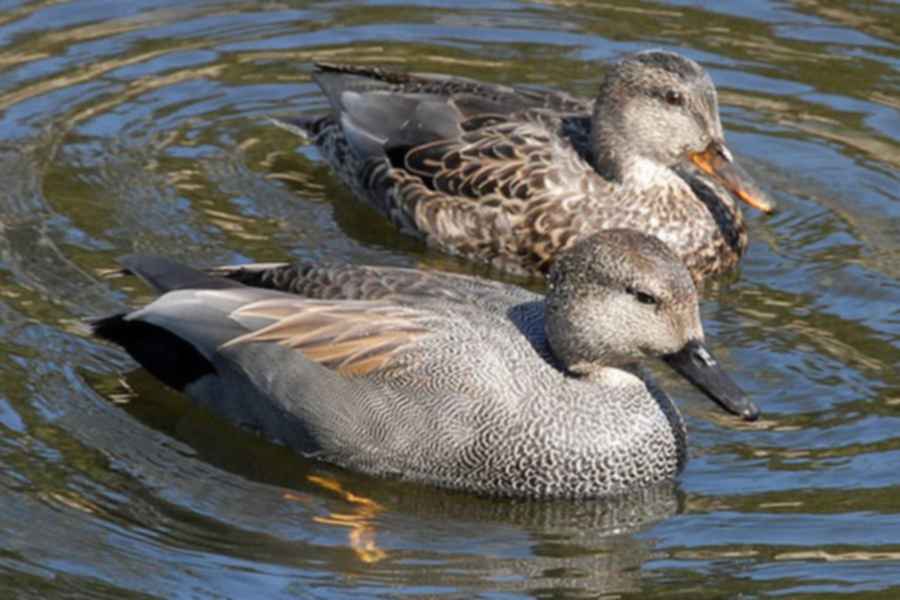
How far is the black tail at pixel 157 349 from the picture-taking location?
912cm

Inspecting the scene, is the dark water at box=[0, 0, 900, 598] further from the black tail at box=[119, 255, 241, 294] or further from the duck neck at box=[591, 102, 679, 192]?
the duck neck at box=[591, 102, 679, 192]

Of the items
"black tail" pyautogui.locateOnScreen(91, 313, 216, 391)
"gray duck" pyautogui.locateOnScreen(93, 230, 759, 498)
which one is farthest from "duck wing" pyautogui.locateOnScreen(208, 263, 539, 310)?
→ "black tail" pyautogui.locateOnScreen(91, 313, 216, 391)

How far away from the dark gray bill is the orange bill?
2475mm

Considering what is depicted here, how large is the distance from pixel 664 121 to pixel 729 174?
0.43 m

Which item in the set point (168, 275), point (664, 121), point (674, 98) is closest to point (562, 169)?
point (664, 121)

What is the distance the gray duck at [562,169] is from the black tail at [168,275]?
2.29 meters

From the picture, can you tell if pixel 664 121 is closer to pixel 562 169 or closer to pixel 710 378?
pixel 562 169

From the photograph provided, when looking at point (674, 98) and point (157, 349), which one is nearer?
point (157, 349)

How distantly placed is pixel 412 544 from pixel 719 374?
138 centimetres

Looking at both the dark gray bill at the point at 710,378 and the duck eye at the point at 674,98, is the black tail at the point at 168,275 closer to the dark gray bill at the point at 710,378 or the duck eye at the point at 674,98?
the dark gray bill at the point at 710,378

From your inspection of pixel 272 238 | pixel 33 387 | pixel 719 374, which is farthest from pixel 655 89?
pixel 33 387

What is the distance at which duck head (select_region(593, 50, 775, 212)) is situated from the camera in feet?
35.4

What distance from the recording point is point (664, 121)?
35.8 feet

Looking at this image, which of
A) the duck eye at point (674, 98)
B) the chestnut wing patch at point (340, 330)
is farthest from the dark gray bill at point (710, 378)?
the duck eye at point (674, 98)
